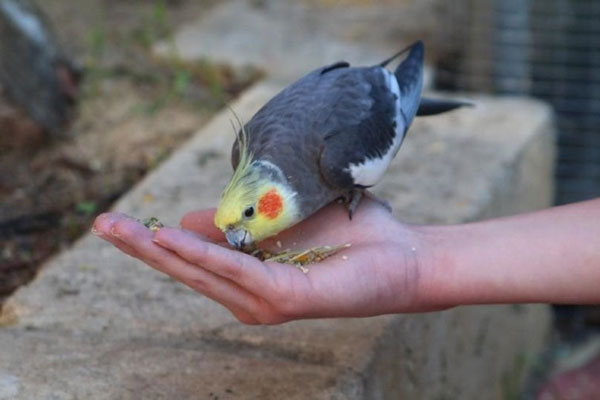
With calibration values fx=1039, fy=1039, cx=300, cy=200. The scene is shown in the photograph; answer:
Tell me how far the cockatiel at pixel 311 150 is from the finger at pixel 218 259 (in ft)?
0.62

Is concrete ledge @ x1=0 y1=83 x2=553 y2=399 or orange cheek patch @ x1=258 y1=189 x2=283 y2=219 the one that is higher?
orange cheek patch @ x1=258 y1=189 x2=283 y2=219

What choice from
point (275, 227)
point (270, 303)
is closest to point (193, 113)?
point (275, 227)

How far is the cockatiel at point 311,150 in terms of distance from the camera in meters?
1.74

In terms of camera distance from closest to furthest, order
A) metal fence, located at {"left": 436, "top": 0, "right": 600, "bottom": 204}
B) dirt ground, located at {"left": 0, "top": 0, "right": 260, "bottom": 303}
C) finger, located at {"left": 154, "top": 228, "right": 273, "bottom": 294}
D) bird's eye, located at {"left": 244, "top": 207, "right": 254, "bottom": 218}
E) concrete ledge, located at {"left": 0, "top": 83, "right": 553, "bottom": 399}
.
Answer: finger, located at {"left": 154, "top": 228, "right": 273, "bottom": 294}
bird's eye, located at {"left": 244, "top": 207, "right": 254, "bottom": 218}
concrete ledge, located at {"left": 0, "top": 83, "right": 553, "bottom": 399}
dirt ground, located at {"left": 0, "top": 0, "right": 260, "bottom": 303}
metal fence, located at {"left": 436, "top": 0, "right": 600, "bottom": 204}

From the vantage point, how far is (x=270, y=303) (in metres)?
1.58

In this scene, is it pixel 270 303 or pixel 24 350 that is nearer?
pixel 270 303

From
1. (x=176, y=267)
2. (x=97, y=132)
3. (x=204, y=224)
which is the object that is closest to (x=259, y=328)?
(x=204, y=224)

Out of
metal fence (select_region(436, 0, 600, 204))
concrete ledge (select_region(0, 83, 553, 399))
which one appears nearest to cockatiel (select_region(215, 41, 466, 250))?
concrete ledge (select_region(0, 83, 553, 399))

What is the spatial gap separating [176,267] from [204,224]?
315 mm

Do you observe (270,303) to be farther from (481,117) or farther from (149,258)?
(481,117)

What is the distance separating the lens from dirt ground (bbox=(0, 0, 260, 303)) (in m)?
2.72

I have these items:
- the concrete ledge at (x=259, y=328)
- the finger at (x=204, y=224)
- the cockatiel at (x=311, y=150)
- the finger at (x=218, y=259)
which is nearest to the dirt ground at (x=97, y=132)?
the concrete ledge at (x=259, y=328)

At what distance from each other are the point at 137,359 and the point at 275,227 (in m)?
0.37

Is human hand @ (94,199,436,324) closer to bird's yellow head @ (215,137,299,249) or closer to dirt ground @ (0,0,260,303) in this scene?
bird's yellow head @ (215,137,299,249)
